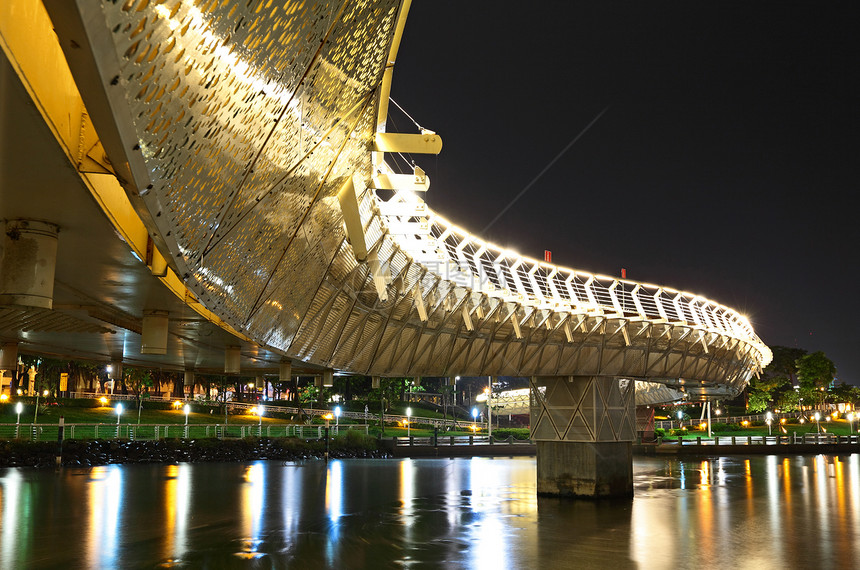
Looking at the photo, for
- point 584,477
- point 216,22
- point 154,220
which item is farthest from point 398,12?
point 584,477

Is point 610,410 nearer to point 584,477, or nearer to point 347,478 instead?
point 584,477

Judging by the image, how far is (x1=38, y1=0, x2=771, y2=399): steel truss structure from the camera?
5840 millimetres

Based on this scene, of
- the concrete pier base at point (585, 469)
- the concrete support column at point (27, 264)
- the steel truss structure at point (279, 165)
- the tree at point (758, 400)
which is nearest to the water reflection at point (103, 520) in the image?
the steel truss structure at point (279, 165)

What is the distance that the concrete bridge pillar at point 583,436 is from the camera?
125 feet

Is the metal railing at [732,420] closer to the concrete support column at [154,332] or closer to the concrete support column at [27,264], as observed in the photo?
the concrete support column at [154,332]

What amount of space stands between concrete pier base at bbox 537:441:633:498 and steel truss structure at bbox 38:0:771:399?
12890 mm

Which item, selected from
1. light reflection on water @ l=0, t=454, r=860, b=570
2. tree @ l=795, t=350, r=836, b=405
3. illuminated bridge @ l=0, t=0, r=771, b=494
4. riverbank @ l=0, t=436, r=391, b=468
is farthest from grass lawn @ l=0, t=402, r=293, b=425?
tree @ l=795, t=350, r=836, b=405

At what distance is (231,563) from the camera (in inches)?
853

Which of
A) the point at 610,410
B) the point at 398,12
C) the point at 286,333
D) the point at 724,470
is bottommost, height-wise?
the point at 724,470

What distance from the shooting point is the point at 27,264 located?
10.4m

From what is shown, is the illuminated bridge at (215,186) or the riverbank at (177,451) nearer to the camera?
the illuminated bridge at (215,186)

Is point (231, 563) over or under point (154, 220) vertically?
under

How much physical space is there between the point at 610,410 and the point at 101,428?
3910 centimetres

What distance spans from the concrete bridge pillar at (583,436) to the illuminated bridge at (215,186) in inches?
507
